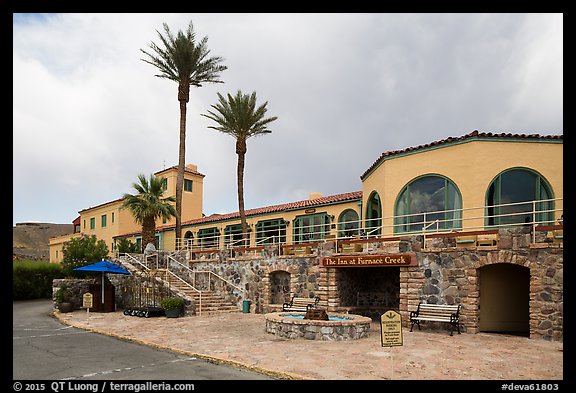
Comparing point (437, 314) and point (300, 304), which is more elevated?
point (437, 314)

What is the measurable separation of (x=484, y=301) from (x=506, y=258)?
87.1 inches

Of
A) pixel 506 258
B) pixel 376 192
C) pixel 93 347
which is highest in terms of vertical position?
pixel 376 192

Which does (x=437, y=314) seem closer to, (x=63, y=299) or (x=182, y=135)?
(x=63, y=299)

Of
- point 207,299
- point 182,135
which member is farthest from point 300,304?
point 182,135

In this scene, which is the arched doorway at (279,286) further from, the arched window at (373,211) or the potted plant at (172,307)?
the arched window at (373,211)

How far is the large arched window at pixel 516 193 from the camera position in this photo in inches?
725

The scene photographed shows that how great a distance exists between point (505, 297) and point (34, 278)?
1203 inches

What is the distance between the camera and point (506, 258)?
1492 cm

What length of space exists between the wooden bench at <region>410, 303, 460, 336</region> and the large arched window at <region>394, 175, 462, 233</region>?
3830mm

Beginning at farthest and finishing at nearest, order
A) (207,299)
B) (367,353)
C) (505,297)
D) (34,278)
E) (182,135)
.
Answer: (182,135) → (34,278) → (207,299) → (505,297) → (367,353)

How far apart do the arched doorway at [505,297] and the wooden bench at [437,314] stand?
133 centimetres

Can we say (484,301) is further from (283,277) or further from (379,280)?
(283,277)

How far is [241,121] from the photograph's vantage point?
31047mm
